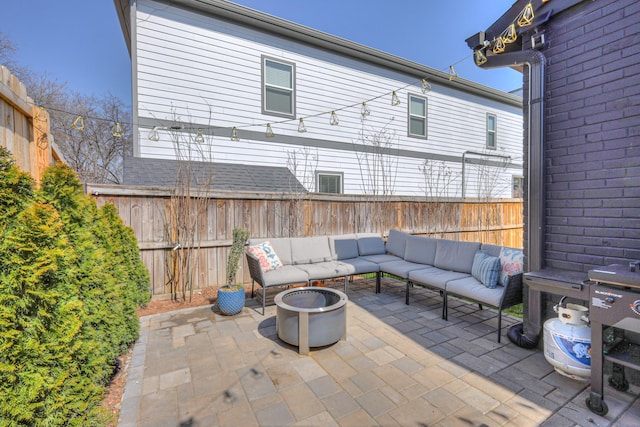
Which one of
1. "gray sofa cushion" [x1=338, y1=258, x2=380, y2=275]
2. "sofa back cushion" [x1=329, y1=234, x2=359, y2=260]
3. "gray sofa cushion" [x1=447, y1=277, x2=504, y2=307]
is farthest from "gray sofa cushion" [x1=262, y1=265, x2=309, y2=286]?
"gray sofa cushion" [x1=447, y1=277, x2=504, y2=307]

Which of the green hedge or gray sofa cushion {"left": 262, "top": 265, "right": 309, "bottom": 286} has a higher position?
the green hedge

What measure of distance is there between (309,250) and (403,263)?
1.74m

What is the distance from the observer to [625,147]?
8.50ft

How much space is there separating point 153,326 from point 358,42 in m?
8.02

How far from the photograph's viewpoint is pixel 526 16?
2.99 meters

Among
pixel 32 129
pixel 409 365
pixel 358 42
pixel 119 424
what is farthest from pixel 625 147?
pixel 358 42

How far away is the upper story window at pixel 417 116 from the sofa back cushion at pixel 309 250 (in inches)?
212

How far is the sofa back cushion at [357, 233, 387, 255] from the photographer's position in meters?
6.14

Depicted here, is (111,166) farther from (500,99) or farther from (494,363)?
(500,99)

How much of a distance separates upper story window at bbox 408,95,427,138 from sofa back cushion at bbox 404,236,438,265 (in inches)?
190

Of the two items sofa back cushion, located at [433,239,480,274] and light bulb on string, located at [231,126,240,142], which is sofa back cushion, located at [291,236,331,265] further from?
light bulb on string, located at [231,126,240,142]

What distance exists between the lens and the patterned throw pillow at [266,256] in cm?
468

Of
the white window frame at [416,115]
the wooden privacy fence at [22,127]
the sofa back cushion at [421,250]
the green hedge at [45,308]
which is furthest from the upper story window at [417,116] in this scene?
the green hedge at [45,308]

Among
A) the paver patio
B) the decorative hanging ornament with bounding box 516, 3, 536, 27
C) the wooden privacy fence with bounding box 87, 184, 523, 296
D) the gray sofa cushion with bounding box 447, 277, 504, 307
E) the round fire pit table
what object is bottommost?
the paver patio
